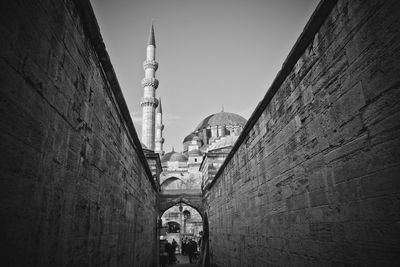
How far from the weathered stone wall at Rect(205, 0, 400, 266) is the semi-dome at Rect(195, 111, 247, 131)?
128 ft

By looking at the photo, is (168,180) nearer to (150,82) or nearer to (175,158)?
(175,158)

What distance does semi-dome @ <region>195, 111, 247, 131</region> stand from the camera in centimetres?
4311

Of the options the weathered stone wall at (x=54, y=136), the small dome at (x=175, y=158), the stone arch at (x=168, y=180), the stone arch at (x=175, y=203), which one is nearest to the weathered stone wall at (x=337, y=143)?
the weathered stone wall at (x=54, y=136)

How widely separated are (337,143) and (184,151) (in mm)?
44058

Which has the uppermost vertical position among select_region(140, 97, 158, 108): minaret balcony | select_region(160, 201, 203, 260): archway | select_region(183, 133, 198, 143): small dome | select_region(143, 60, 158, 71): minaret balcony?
→ select_region(183, 133, 198, 143): small dome

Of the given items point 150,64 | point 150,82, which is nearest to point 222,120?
point 150,64

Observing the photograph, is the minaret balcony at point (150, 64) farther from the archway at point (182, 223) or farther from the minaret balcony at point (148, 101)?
the archway at point (182, 223)

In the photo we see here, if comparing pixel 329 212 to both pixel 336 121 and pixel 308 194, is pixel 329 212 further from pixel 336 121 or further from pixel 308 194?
pixel 336 121

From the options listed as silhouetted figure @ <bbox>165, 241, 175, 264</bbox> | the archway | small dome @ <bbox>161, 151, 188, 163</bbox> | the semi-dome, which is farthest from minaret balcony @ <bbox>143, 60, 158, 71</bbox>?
the semi-dome

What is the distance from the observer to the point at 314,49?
2.73 m

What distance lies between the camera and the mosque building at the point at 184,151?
16.0m

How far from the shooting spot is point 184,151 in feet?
151

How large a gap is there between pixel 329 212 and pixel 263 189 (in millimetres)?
1945

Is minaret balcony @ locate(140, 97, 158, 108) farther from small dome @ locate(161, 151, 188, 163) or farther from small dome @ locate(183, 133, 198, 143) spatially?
small dome @ locate(183, 133, 198, 143)
